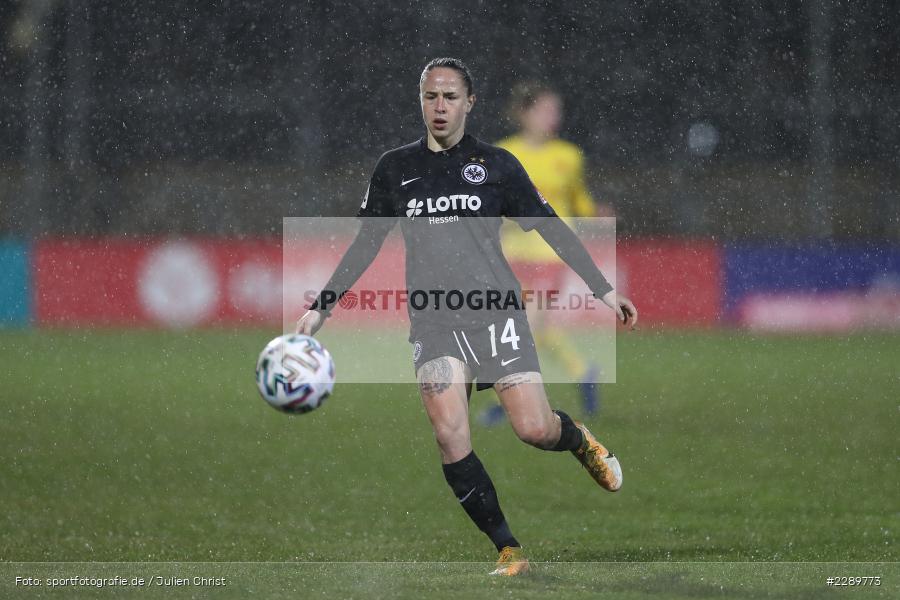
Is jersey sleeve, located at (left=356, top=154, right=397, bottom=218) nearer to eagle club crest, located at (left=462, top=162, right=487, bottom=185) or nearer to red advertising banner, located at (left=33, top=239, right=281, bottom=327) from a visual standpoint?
eagle club crest, located at (left=462, top=162, right=487, bottom=185)

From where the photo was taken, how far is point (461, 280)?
199 inches

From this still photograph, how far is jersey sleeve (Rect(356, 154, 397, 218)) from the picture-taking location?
5070 millimetres

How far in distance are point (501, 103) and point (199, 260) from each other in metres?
5.05

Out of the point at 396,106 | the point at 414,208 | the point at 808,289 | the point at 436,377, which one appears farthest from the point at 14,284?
the point at 436,377

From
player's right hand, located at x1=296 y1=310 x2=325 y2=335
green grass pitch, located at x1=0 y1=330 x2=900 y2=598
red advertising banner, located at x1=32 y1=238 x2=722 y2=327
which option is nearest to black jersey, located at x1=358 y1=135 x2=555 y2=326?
player's right hand, located at x1=296 y1=310 x2=325 y2=335

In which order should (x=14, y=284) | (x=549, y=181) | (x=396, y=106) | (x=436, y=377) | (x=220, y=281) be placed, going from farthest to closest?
(x=396, y=106) → (x=220, y=281) → (x=14, y=284) → (x=549, y=181) → (x=436, y=377)

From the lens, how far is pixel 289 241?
714 inches

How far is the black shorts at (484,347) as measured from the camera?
494 centimetres

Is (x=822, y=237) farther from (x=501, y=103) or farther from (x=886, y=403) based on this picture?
(x=886, y=403)

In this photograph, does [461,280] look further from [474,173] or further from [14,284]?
[14,284]

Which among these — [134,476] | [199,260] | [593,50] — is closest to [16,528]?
[134,476]

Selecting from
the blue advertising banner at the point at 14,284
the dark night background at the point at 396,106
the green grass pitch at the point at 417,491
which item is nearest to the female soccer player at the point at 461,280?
the green grass pitch at the point at 417,491

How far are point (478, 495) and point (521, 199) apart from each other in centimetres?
118

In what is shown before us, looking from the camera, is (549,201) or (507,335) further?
(549,201)
